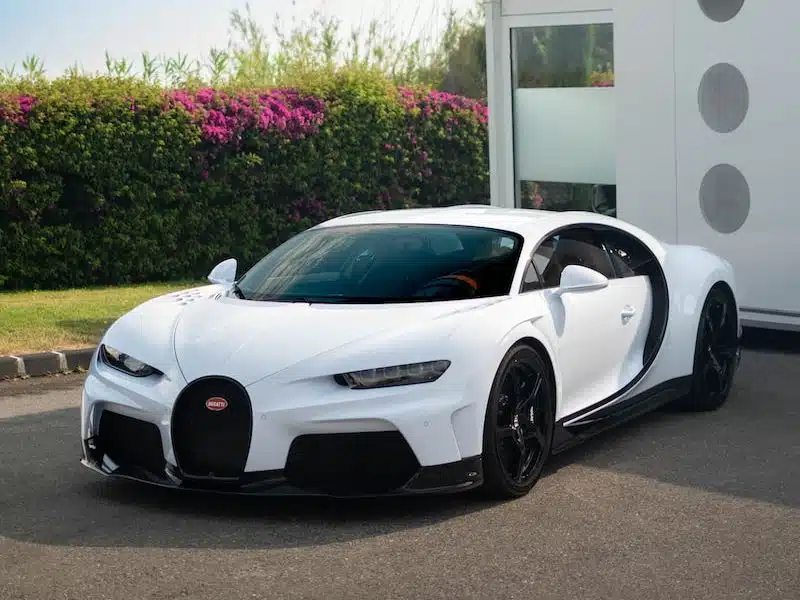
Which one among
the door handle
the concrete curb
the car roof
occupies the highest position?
the car roof

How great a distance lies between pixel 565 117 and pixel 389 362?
8132 mm

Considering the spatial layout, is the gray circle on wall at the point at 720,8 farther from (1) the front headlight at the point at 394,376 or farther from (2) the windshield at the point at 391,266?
(1) the front headlight at the point at 394,376

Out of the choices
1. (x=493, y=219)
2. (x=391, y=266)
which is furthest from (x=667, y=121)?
(x=391, y=266)

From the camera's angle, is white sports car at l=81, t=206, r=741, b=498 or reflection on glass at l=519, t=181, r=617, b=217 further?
reflection on glass at l=519, t=181, r=617, b=217

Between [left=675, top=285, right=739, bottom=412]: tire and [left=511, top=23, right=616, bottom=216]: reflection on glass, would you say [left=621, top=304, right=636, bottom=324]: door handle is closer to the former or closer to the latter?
[left=675, top=285, right=739, bottom=412]: tire

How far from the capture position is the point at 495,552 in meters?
5.72

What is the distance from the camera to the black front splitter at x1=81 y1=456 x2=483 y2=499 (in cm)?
613

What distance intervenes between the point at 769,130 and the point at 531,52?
3288 millimetres

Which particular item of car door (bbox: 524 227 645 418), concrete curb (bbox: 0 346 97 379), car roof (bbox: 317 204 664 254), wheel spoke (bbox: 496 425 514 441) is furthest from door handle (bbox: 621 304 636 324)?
concrete curb (bbox: 0 346 97 379)

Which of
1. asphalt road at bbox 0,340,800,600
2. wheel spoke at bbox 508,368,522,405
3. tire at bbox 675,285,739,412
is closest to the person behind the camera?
asphalt road at bbox 0,340,800,600

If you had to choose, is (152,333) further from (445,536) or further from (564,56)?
(564,56)

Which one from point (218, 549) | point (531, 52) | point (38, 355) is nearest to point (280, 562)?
point (218, 549)

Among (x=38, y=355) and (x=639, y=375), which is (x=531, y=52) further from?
(x=639, y=375)

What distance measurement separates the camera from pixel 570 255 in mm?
7801
